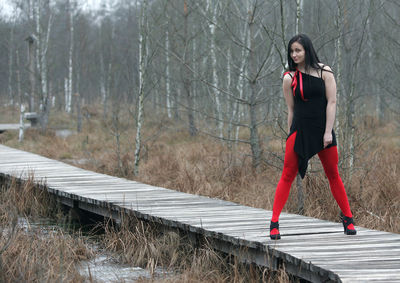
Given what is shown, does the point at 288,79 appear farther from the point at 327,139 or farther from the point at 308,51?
the point at 327,139

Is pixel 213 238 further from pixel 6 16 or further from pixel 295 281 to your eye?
pixel 6 16

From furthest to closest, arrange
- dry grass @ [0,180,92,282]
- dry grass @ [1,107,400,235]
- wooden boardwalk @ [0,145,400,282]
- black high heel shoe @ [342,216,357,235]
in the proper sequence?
dry grass @ [1,107,400,235]
black high heel shoe @ [342,216,357,235]
dry grass @ [0,180,92,282]
wooden boardwalk @ [0,145,400,282]

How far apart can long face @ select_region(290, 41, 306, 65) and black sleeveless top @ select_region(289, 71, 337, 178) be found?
11 cm

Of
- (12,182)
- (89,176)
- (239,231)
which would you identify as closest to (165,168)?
(89,176)

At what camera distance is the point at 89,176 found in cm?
929

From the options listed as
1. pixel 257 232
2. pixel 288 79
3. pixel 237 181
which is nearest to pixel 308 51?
pixel 288 79

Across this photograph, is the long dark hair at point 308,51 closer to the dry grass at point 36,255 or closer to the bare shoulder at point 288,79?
the bare shoulder at point 288,79

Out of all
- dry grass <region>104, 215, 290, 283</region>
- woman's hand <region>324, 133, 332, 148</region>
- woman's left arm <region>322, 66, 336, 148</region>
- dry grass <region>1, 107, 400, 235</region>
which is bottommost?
dry grass <region>104, 215, 290, 283</region>

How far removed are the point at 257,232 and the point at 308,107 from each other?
1.30 m

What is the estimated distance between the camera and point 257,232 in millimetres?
4953

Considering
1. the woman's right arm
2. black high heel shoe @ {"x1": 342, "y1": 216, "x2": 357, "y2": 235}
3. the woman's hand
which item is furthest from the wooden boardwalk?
the woman's right arm

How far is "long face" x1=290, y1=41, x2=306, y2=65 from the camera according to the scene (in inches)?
171

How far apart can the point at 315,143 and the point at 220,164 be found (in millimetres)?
5609

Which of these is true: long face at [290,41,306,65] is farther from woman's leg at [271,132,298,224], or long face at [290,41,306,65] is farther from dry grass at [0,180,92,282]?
dry grass at [0,180,92,282]
